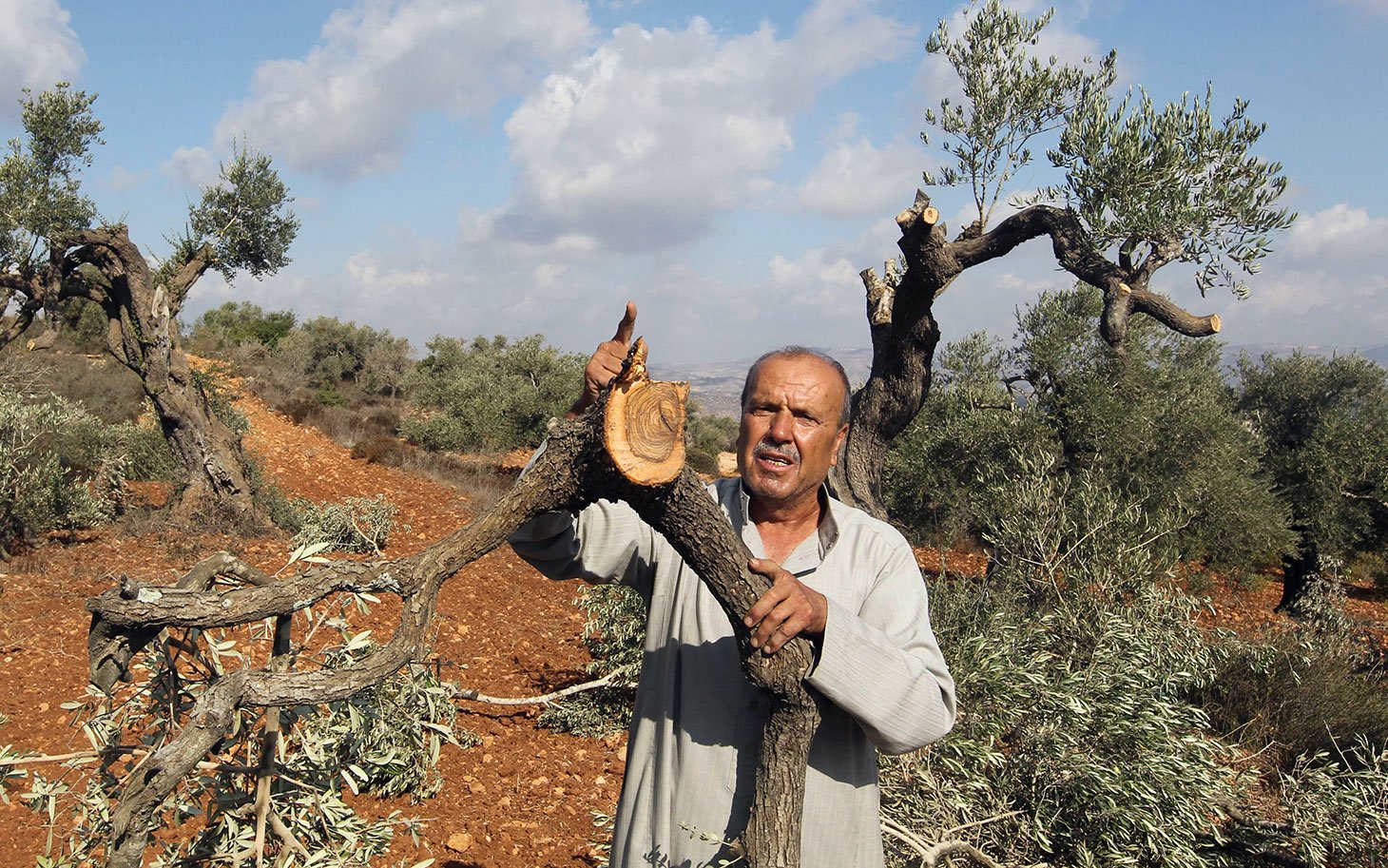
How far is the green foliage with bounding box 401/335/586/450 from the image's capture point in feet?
62.8

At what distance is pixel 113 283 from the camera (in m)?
10.7

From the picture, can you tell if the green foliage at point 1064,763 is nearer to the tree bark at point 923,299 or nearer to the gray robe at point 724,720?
the gray robe at point 724,720

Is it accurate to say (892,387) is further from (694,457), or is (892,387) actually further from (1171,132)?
(694,457)

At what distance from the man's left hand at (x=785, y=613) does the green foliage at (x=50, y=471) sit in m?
10.2

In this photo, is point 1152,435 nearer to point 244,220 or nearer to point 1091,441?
point 1091,441

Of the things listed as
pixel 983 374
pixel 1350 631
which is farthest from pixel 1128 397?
pixel 1350 631

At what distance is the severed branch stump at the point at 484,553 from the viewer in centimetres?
168

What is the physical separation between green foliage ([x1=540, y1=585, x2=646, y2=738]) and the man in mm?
3626

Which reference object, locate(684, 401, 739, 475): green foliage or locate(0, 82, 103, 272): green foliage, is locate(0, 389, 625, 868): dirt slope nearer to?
locate(0, 82, 103, 272): green foliage

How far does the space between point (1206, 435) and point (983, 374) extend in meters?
3.37

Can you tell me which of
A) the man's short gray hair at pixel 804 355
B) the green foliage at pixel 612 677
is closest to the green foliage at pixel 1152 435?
the green foliage at pixel 612 677

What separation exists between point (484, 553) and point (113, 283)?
11.4 m

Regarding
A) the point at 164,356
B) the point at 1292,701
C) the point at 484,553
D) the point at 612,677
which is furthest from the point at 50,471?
the point at 1292,701

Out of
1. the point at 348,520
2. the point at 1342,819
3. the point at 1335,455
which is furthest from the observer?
the point at 1335,455
